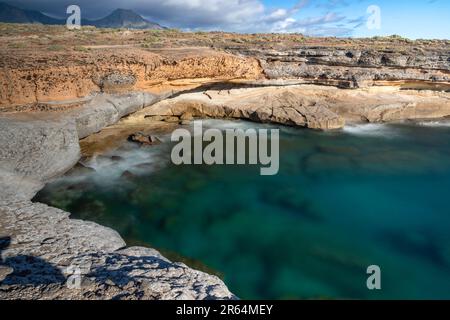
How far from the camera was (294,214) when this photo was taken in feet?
36.9

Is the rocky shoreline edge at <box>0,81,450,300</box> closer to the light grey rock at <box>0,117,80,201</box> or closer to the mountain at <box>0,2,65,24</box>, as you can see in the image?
the light grey rock at <box>0,117,80,201</box>

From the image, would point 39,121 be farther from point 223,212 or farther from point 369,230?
point 369,230

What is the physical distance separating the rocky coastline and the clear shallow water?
151 cm

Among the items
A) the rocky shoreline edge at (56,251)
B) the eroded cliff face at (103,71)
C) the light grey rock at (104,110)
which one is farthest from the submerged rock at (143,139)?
the rocky shoreline edge at (56,251)

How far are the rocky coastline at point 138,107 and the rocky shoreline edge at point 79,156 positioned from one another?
0.04 m

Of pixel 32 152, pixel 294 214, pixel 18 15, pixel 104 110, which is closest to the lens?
pixel 294 214

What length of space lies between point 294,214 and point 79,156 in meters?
8.76

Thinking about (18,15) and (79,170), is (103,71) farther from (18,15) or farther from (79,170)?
(18,15)

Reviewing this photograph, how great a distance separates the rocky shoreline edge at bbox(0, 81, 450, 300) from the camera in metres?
5.68

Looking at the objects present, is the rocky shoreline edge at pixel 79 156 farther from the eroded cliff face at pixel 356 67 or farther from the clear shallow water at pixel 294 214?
the clear shallow water at pixel 294 214

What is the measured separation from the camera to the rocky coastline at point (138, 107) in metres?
6.11

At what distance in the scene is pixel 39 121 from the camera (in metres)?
12.4

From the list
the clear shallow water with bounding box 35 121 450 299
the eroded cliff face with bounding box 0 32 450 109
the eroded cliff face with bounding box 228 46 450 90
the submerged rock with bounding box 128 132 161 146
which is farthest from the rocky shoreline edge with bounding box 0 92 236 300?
the eroded cliff face with bounding box 228 46 450 90

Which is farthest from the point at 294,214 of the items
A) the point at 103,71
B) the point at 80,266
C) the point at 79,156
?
the point at 103,71
